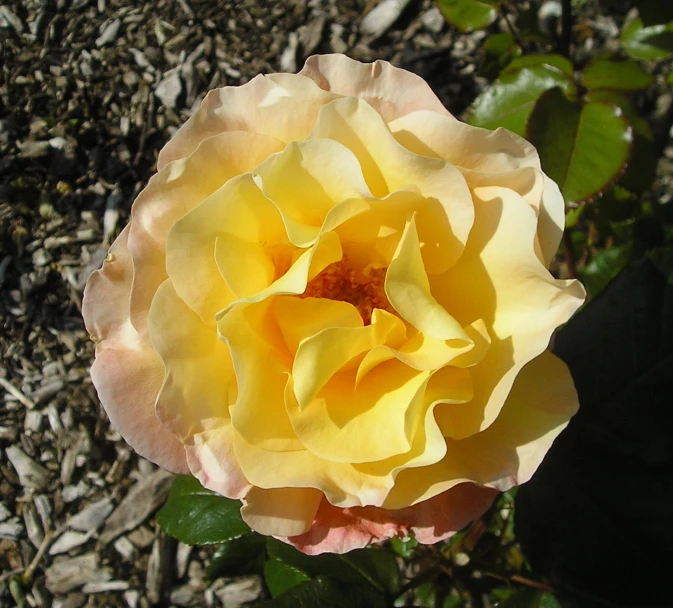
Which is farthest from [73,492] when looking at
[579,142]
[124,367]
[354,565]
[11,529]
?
[579,142]

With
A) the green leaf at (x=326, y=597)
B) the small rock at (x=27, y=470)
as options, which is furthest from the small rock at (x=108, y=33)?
the green leaf at (x=326, y=597)

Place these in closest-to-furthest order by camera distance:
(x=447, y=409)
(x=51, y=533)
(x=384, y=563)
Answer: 1. (x=447, y=409)
2. (x=384, y=563)
3. (x=51, y=533)

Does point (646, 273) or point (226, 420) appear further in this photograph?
point (646, 273)

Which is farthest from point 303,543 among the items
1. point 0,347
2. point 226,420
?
point 0,347

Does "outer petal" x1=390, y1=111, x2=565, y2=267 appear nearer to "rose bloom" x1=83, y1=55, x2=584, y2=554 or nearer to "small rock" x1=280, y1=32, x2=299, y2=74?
"rose bloom" x1=83, y1=55, x2=584, y2=554

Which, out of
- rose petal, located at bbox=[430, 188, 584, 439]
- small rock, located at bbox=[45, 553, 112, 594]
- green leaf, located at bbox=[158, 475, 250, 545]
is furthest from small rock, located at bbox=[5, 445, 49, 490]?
rose petal, located at bbox=[430, 188, 584, 439]

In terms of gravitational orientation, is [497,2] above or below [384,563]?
above

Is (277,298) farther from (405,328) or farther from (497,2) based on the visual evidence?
(497,2)
